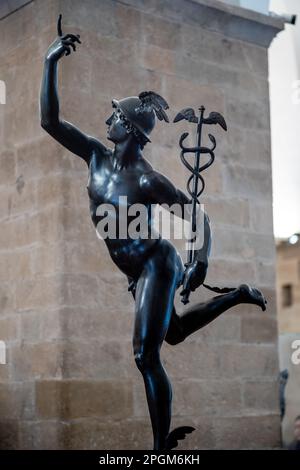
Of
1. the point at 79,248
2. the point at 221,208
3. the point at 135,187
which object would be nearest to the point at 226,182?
the point at 221,208

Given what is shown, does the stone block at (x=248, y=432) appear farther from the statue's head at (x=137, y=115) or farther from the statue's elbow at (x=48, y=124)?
the statue's elbow at (x=48, y=124)

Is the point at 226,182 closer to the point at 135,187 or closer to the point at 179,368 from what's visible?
the point at 179,368

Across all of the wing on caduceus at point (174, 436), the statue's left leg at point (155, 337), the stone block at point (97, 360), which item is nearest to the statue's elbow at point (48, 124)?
the statue's left leg at point (155, 337)

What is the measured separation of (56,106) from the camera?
14.3 ft

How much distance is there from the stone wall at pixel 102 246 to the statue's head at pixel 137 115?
141 cm

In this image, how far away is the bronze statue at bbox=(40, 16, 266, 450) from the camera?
419 cm

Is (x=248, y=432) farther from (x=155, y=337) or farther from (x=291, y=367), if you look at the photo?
(x=155, y=337)

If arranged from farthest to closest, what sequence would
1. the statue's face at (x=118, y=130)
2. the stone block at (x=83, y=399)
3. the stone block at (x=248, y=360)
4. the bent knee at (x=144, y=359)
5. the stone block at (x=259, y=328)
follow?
the stone block at (x=259, y=328) < the stone block at (x=248, y=360) < the stone block at (x=83, y=399) < the statue's face at (x=118, y=130) < the bent knee at (x=144, y=359)

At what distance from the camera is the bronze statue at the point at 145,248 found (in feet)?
13.8

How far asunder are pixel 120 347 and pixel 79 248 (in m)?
0.62

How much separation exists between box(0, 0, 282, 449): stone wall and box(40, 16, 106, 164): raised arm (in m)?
1.33

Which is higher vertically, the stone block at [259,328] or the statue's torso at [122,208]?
the statue's torso at [122,208]

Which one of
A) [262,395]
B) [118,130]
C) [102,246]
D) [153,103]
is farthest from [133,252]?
[262,395]

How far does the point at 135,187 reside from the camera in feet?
14.3
